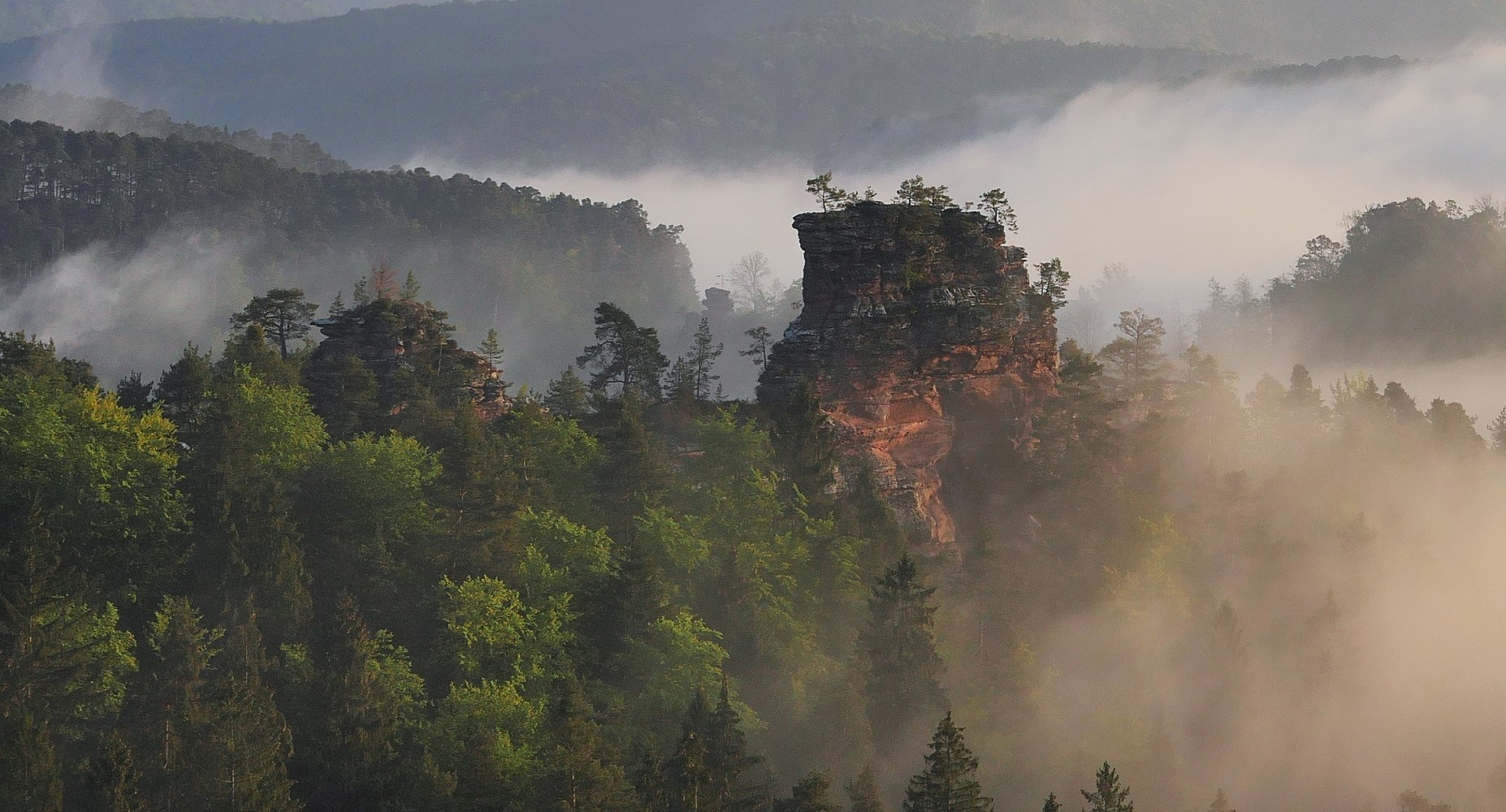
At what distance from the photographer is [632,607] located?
70.6 m

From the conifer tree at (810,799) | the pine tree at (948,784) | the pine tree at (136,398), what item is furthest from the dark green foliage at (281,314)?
the pine tree at (948,784)

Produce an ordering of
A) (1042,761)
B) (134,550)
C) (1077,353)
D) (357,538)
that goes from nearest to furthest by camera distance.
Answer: (134,550) < (357,538) < (1042,761) < (1077,353)

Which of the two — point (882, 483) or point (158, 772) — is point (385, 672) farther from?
point (882, 483)

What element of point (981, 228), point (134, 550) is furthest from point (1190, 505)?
point (134, 550)

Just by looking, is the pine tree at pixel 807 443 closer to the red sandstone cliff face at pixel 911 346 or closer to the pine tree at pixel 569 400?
the red sandstone cliff face at pixel 911 346

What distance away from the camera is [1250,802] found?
9619 centimetres

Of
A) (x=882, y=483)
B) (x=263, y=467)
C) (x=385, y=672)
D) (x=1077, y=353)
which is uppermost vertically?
(x=1077, y=353)

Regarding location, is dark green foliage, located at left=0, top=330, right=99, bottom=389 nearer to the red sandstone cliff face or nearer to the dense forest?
the dense forest

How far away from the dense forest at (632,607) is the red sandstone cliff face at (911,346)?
285 cm

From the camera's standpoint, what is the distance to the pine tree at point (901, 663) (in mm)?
76625

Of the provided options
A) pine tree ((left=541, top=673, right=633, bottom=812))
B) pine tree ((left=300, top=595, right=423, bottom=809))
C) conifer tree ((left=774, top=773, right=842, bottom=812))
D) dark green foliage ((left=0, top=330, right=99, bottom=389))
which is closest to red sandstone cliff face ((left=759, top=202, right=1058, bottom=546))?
conifer tree ((left=774, top=773, right=842, bottom=812))

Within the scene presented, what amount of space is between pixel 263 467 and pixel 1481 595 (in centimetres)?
9567

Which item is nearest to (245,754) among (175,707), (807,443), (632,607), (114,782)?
(114,782)

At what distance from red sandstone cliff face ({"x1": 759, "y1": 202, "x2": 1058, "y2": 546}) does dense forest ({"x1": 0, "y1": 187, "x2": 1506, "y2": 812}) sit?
2850mm
